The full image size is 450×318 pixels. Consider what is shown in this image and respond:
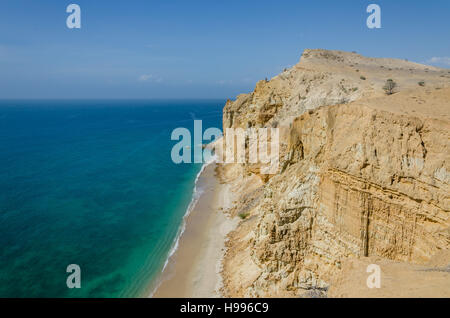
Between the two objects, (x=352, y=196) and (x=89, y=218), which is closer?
(x=352, y=196)

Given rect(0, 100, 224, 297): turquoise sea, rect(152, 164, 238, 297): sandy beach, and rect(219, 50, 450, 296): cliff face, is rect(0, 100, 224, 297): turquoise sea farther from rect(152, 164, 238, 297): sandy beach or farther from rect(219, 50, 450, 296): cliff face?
rect(219, 50, 450, 296): cliff face

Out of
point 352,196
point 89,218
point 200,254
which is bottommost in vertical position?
point 200,254

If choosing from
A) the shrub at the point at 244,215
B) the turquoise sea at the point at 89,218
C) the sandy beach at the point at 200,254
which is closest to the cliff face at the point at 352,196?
the sandy beach at the point at 200,254

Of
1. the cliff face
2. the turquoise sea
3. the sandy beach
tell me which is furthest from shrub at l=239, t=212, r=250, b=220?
the turquoise sea

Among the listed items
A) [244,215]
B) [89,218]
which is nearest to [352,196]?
[244,215]

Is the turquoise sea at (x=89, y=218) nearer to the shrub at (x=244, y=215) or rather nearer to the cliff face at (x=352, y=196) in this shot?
the shrub at (x=244, y=215)

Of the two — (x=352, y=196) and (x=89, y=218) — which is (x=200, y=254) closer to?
(x=352, y=196)
